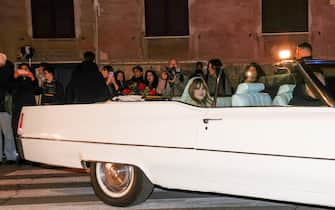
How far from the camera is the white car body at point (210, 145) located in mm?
4652

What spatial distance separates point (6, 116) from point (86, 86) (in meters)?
1.66

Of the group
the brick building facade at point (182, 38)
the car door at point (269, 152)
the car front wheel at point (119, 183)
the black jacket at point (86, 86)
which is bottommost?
the car front wheel at point (119, 183)

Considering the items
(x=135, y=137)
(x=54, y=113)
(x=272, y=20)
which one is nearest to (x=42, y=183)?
(x=54, y=113)

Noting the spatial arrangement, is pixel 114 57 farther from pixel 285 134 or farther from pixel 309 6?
pixel 285 134

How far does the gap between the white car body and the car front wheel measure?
18 centimetres

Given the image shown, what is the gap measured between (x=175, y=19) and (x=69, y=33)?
4.07m

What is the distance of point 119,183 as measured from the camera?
6012 millimetres

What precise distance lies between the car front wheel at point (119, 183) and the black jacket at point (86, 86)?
248 centimetres

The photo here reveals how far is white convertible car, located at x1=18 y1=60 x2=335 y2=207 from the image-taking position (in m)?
4.68

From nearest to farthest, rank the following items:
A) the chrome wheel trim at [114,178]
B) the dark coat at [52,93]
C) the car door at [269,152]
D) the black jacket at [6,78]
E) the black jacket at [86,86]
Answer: the car door at [269,152], the chrome wheel trim at [114,178], the black jacket at [86,86], the black jacket at [6,78], the dark coat at [52,93]

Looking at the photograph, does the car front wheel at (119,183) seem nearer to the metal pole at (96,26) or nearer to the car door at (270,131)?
the car door at (270,131)

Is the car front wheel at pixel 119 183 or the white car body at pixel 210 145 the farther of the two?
the car front wheel at pixel 119 183

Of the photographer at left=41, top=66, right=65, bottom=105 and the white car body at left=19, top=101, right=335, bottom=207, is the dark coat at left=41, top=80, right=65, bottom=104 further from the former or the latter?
the white car body at left=19, top=101, right=335, bottom=207

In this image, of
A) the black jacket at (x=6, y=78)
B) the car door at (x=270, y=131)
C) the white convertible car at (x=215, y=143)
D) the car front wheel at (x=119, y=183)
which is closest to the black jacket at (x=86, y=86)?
the black jacket at (x=6, y=78)
